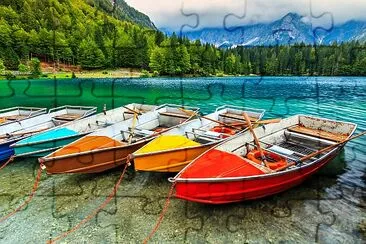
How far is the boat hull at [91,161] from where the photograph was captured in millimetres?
9750

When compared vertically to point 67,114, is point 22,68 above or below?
above

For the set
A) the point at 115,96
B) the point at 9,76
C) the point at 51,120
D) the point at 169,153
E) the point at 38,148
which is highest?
the point at 9,76

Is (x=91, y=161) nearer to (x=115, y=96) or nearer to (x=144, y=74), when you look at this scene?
(x=115, y=96)

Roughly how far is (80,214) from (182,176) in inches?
133

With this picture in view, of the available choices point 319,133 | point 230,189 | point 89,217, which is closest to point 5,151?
point 89,217

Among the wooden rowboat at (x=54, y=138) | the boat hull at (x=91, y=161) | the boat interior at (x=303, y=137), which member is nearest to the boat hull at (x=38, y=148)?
the wooden rowboat at (x=54, y=138)

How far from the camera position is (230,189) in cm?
820

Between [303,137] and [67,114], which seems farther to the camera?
[67,114]

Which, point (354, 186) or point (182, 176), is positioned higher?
point (182, 176)

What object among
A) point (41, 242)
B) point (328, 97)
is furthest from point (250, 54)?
point (41, 242)

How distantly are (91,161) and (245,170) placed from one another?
18.1 feet

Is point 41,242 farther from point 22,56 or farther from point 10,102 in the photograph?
point 22,56

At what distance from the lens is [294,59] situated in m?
58.2

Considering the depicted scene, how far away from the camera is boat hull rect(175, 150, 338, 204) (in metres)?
8.02
